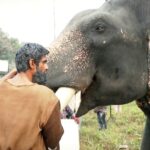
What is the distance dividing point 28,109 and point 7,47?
172ft

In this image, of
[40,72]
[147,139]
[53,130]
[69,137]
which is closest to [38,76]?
[40,72]

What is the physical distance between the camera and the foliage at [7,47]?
52.9 metres

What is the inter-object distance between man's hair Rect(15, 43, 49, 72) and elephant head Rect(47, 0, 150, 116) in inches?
33.6

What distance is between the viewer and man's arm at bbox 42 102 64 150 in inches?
133

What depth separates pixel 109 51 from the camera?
457 centimetres

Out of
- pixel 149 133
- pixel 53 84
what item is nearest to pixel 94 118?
pixel 149 133

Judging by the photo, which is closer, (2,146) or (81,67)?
(2,146)

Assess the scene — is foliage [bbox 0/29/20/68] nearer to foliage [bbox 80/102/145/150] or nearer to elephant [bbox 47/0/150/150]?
foliage [bbox 80/102/145/150]

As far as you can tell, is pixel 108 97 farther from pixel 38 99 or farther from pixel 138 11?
pixel 38 99

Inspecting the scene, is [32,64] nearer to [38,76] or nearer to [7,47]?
[38,76]

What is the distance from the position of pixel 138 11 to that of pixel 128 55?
394mm

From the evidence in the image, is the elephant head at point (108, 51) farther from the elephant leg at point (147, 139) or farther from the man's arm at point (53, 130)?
the man's arm at point (53, 130)

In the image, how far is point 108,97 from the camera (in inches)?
185

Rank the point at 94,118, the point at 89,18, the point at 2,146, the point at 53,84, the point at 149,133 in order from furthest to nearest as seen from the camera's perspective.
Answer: the point at 94,118, the point at 149,133, the point at 89,18, the point at 53,84, the point at 2,146
